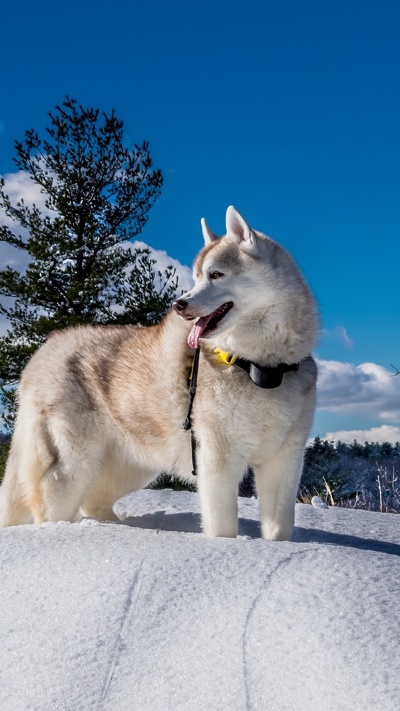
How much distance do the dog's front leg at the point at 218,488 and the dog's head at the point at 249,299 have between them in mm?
576

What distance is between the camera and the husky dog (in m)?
3.87

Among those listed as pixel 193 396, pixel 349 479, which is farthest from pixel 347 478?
pixel 193 396

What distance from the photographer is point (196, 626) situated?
311 cm

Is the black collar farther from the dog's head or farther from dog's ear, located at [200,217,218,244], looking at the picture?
→ dog's ear, located at [200,217,218,244]

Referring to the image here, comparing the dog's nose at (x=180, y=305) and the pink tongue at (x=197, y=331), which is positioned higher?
the dog's nose at (x=180, y=305)

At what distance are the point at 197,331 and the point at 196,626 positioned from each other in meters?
1.46

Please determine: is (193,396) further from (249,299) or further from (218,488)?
(249,299)

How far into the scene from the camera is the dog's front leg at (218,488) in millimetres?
3867

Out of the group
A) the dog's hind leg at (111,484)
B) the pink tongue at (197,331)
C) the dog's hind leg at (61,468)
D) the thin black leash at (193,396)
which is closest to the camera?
the pink tongue at (197,331)

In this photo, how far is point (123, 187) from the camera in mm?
17062

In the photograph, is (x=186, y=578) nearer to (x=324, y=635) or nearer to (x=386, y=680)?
(x=324, y=635)

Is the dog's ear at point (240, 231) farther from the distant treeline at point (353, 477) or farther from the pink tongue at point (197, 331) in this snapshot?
the distant treeline at point (353, 477)

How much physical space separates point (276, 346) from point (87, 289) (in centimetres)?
1231

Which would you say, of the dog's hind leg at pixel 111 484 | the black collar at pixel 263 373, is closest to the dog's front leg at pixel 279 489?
the black collar at pixel 263 373
